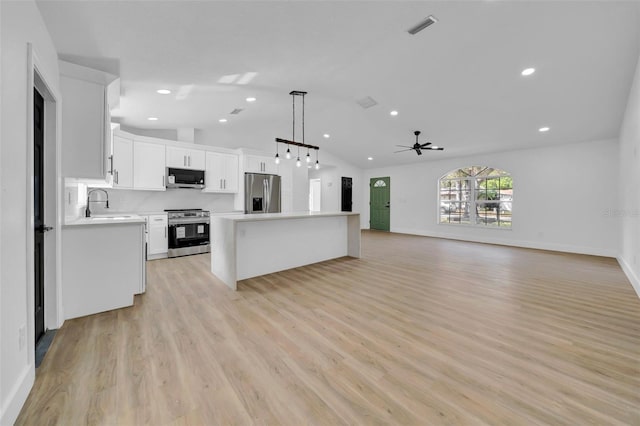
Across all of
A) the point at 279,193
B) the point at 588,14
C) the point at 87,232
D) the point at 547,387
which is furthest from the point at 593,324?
the point at 279,193

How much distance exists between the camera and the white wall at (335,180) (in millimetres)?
9539

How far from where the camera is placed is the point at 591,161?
5730 millimetres

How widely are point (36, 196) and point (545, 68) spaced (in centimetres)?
564

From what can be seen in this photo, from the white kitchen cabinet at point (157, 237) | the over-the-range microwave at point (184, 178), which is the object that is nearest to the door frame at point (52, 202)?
the white kitchen cabinet at point (157, 237)

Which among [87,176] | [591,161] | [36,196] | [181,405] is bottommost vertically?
[181,405]

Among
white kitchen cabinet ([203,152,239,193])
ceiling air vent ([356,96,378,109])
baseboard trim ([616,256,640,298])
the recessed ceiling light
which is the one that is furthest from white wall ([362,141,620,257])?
the recessed ceiling light

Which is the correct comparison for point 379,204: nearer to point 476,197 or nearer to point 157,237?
point 476,197

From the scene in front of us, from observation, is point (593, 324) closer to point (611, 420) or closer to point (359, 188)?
point (611, 420)

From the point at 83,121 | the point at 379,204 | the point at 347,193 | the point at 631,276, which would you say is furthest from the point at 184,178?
the point at 631,276

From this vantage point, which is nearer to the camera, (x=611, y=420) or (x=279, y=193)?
(x=611, y=420)

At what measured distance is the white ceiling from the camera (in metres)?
2.39

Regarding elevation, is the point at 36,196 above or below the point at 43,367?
above

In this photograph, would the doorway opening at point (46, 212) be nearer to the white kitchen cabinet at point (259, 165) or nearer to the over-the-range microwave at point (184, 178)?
the over-the-range microwave at point (184, 178)

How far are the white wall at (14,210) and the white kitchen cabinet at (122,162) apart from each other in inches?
131
